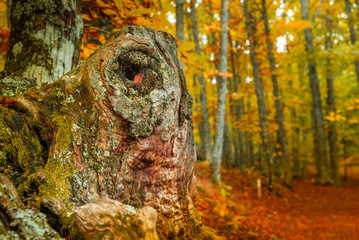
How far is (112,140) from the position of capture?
51.4 inches

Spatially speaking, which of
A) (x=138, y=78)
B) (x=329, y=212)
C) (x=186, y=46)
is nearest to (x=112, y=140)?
(x=138, y=78)

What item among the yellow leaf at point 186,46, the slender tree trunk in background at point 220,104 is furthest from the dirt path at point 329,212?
the yellow leaf at point 186,46

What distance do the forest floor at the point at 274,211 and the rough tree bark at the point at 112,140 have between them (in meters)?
2.68

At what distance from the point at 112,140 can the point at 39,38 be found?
142 cm

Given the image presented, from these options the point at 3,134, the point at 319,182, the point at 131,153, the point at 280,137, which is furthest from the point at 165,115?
the point at 319,182

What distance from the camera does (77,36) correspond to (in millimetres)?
2209

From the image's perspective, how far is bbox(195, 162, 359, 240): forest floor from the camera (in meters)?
5.14

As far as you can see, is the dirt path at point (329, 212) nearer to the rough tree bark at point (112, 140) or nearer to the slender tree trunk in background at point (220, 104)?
the slender tree trunk in background at point (220, 104)

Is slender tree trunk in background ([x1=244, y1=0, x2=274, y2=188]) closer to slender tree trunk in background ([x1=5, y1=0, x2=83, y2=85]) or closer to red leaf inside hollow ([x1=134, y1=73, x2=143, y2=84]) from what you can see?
slender tree trunk in background ([x1=5, y1=0, x2=83, y2=85])

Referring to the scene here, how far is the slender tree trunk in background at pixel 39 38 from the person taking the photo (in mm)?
1995

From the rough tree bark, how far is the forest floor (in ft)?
8.79

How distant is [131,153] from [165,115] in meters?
0.31

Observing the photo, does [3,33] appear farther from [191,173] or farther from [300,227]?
[300,227]

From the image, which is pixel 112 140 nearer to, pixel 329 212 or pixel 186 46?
pixel 186 46
